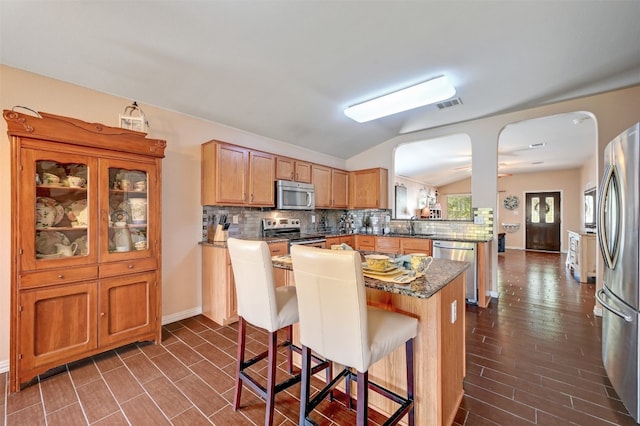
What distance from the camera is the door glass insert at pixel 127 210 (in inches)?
95.1

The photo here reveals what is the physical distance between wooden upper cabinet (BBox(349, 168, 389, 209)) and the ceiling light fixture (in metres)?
1.70

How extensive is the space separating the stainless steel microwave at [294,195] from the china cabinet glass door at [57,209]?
215cm

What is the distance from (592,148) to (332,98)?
269 inches

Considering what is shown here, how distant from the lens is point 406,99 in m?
3.06

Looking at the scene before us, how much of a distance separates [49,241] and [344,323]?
2.46m

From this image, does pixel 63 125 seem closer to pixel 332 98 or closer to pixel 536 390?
pixel 332 98

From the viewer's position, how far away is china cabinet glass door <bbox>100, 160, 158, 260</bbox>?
235 cm

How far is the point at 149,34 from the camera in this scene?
2053 millimetres

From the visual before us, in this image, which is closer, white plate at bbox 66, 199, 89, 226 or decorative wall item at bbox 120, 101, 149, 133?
white plate at bbox 66, 199, 89, 226

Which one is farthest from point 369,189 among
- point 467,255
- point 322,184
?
point 467,255

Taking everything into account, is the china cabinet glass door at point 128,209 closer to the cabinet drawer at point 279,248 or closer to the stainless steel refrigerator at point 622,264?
the cabinet drawer at point 279,248

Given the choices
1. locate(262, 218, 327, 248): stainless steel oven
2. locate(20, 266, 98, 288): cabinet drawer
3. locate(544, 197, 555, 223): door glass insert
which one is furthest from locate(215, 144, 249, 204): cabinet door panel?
locate(544, 197, 555, 223): door glass insert

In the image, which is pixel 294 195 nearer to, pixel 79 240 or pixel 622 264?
pixel 79 240

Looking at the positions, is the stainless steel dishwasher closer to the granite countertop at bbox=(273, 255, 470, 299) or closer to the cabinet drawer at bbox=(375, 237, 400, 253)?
the cabinet drawer at bbox=(375, 237, 400, 253)
